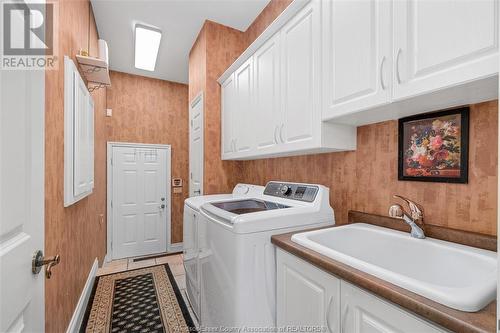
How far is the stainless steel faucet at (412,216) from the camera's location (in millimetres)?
1120

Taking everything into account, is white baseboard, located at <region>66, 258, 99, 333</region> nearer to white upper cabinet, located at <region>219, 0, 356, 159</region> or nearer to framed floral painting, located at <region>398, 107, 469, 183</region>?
white upper cabinet, located at <region>219, 0, 356, 159</region>

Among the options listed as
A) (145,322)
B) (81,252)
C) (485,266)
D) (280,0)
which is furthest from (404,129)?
(81,252)

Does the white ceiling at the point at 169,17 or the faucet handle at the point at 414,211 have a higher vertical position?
the white ceiling at the point at 169,17

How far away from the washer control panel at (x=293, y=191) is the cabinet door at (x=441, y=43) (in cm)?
78

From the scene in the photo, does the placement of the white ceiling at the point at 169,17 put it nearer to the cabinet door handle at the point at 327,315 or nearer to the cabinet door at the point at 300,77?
the cabinet door at the point at 300,77

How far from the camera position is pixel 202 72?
2.75 meters

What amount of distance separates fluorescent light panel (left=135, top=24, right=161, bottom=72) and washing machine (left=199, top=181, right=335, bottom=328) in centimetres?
235

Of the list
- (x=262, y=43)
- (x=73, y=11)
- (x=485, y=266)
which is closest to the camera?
(x=485, y=266)

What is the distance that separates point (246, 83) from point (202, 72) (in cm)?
82

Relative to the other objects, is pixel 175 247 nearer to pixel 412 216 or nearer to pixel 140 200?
pixel 140 200

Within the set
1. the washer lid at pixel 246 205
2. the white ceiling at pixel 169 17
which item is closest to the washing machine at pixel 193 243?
the washer lid at pixel 246 205

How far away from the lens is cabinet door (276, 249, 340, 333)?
92 centimetres

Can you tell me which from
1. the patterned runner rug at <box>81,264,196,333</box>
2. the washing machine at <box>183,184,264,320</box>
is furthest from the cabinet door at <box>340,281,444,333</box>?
the patterned runner rug at <box>81,264,196,333</box>

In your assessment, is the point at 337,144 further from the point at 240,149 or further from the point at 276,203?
the point at 240,149
